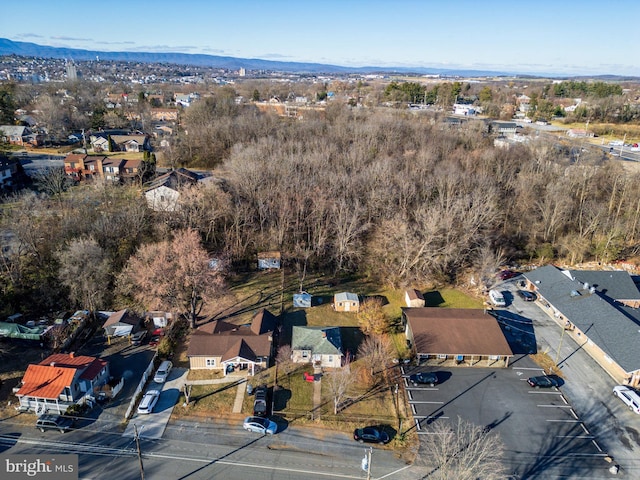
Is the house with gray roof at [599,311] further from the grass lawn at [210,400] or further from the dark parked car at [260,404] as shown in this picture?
the grass lawn at [210,400]

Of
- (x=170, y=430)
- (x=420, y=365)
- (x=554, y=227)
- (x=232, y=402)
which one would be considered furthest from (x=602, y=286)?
(x=170, y=430)

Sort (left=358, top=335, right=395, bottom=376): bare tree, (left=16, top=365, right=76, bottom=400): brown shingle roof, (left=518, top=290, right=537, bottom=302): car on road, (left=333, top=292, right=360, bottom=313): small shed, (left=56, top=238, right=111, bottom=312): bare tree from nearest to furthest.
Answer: (left=16, top=365, right=76, bottom=400): brown shingle roof → (left=358, top=335, right=395, bottom=376): bare tree → (left=56, top=238, right=111, bottom=312): bare tree → (left=333, top=292, right=360, bottom=313): small shed → (left=518, top=290, right=537, bottom=302): car on road

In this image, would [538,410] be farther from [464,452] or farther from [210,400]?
[210,400]

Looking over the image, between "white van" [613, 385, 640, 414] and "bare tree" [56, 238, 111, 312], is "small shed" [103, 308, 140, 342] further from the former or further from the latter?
"white van" [613, 385, 640, 414]

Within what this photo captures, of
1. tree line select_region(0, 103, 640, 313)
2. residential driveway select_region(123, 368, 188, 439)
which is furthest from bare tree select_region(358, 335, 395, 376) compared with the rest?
residential driveway select_region(123, 368, 188, 439)

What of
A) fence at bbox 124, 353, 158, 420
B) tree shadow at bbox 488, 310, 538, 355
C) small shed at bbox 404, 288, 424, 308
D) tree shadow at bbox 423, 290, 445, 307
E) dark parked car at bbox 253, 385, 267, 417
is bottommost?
tree shadow at bbox 423, 290, 445, 307

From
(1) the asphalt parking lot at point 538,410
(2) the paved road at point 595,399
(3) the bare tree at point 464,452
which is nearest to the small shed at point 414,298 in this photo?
(1) the asphalt parking lot at point 538,410

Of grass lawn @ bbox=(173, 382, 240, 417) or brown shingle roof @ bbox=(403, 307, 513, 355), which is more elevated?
brown shingle roof @ bbox=(403, 307, 513, 355)

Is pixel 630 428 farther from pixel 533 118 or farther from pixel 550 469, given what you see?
pixel 533 118
